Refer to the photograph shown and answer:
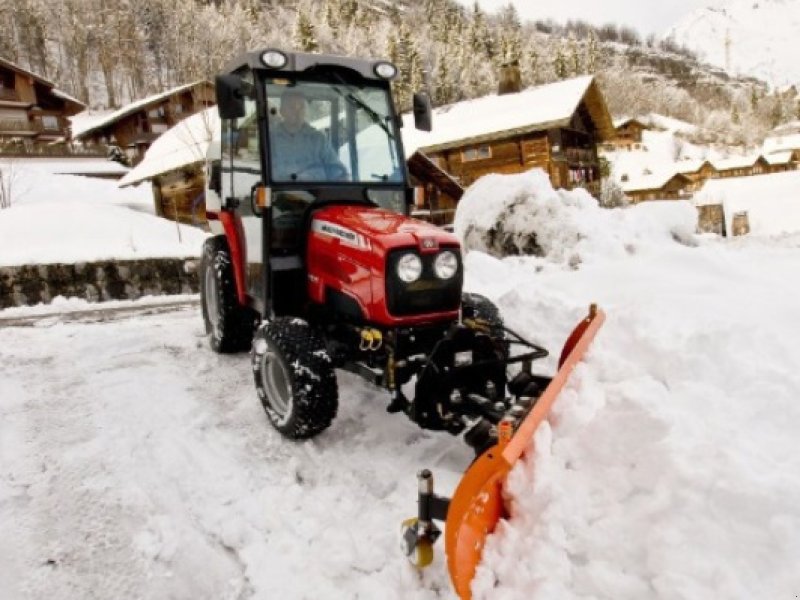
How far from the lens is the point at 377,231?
3.38m

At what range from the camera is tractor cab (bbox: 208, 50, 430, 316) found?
381 centimetres

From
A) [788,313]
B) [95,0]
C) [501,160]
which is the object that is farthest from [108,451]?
[95,0]

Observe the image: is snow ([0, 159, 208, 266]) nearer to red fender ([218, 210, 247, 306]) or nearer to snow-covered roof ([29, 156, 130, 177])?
red fender ([218, 210, 247, 306])

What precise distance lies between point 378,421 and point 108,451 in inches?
65.2

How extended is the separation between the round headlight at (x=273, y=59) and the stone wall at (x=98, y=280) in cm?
592

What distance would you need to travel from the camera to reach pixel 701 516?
6.68ft

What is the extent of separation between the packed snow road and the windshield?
1599 millimetres

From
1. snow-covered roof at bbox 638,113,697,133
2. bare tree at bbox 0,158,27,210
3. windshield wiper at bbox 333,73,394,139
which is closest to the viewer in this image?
windshield wiper at bbox 333,73,394,139

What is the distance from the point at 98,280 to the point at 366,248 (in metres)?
7.70

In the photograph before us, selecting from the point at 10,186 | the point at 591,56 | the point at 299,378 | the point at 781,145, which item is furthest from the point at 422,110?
the point at 781,145

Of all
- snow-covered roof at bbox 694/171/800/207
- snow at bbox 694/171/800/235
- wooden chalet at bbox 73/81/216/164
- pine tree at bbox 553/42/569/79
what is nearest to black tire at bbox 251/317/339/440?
snow at bbox 694/171/800/235

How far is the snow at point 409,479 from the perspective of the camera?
205 centimetres

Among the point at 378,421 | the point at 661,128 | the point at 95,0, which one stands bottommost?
the point at 378,421

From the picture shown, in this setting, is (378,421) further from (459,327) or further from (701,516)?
(701,516)
